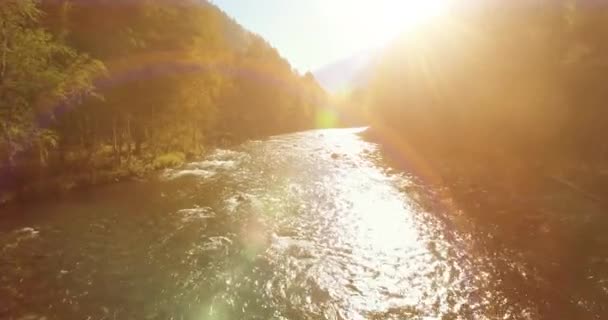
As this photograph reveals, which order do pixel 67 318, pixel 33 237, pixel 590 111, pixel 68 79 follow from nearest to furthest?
pixel 67 318 → pixel 33 237 → pixel 68 79 → pixel 590 111

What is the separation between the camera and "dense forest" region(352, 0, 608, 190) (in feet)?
124

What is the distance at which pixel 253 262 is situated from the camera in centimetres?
1812

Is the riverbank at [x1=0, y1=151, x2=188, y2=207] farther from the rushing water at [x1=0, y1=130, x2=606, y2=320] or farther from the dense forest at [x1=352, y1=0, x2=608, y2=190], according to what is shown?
the dense forest at [x1=352, y1=0, x2=608, y2=190]

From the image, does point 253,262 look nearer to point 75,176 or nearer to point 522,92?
point 75,176

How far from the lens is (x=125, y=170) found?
3494 cm

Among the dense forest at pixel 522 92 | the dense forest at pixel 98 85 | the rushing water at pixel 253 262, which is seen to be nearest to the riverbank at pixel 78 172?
the dense forest at pixel 98 85

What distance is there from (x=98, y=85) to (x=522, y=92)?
4954 cm

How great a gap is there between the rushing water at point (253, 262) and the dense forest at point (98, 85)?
5633 mm

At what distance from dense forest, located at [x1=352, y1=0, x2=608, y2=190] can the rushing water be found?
20.6m

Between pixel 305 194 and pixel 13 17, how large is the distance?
79.1 feet

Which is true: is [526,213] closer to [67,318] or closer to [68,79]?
[67,318]

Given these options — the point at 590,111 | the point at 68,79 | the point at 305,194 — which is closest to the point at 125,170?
the point at 68,79

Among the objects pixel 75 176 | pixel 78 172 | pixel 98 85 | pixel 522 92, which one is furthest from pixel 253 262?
pixel 522 92

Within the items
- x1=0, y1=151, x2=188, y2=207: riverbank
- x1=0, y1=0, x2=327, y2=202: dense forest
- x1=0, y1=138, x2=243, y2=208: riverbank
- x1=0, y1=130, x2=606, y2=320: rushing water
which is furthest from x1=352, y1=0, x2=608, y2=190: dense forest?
x1=0, y1=151, x2=188, y2=207: riverbank
